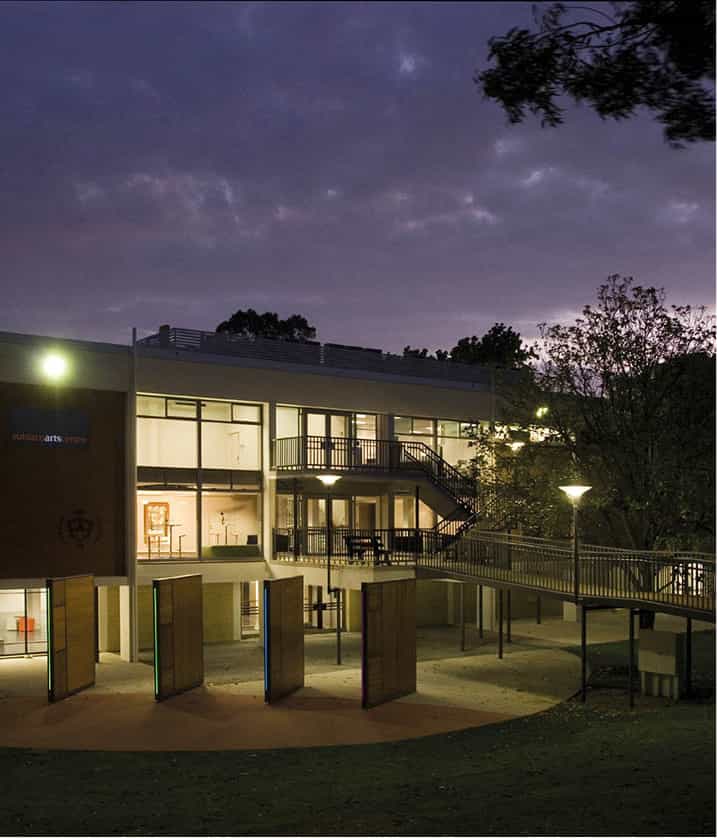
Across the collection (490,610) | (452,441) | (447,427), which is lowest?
(490,610)

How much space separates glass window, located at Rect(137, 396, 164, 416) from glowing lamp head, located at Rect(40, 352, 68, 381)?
2733mm

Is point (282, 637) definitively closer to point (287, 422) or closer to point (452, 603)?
point (287, 422)

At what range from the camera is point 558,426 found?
23750 millimetres

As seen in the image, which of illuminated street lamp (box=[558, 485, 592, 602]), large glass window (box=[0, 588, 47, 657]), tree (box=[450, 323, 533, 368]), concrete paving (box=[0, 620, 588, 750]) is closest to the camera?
concrete paving (box=[0, 620, 588, 750])

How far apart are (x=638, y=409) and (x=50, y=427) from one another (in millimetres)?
14834

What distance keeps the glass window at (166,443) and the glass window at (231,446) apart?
1.70 feet

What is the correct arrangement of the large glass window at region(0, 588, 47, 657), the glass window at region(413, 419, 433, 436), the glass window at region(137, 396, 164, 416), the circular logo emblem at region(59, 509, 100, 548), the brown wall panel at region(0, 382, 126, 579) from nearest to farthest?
the brown wall panel at region(0, 382, 126, 579) < the circular logo emblem at region(59, 509, 100, 548) < the large glass window at region(0, 588, 47, 657) < the glass window at region(137, 396, 164, 416) < the glass window at region(413, 419, 433, 436)

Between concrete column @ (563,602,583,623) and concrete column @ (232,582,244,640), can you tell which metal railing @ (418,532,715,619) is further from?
concrete column @ (563,602,583,623)

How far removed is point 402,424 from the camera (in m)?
34.9

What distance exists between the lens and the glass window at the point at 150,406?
94.2 feet

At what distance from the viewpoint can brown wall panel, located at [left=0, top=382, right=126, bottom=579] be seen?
25.7m

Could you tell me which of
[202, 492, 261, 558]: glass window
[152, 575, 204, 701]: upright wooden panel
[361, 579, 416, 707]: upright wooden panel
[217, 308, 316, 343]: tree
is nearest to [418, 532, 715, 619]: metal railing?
[361, 579, 416, 707]: upright wooden panel

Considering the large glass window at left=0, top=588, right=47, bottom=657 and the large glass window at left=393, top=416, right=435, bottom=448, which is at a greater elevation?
the large glass window at left=393, top=416, right=435, bottom=448

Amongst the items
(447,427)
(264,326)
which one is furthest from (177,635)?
(264,326)
